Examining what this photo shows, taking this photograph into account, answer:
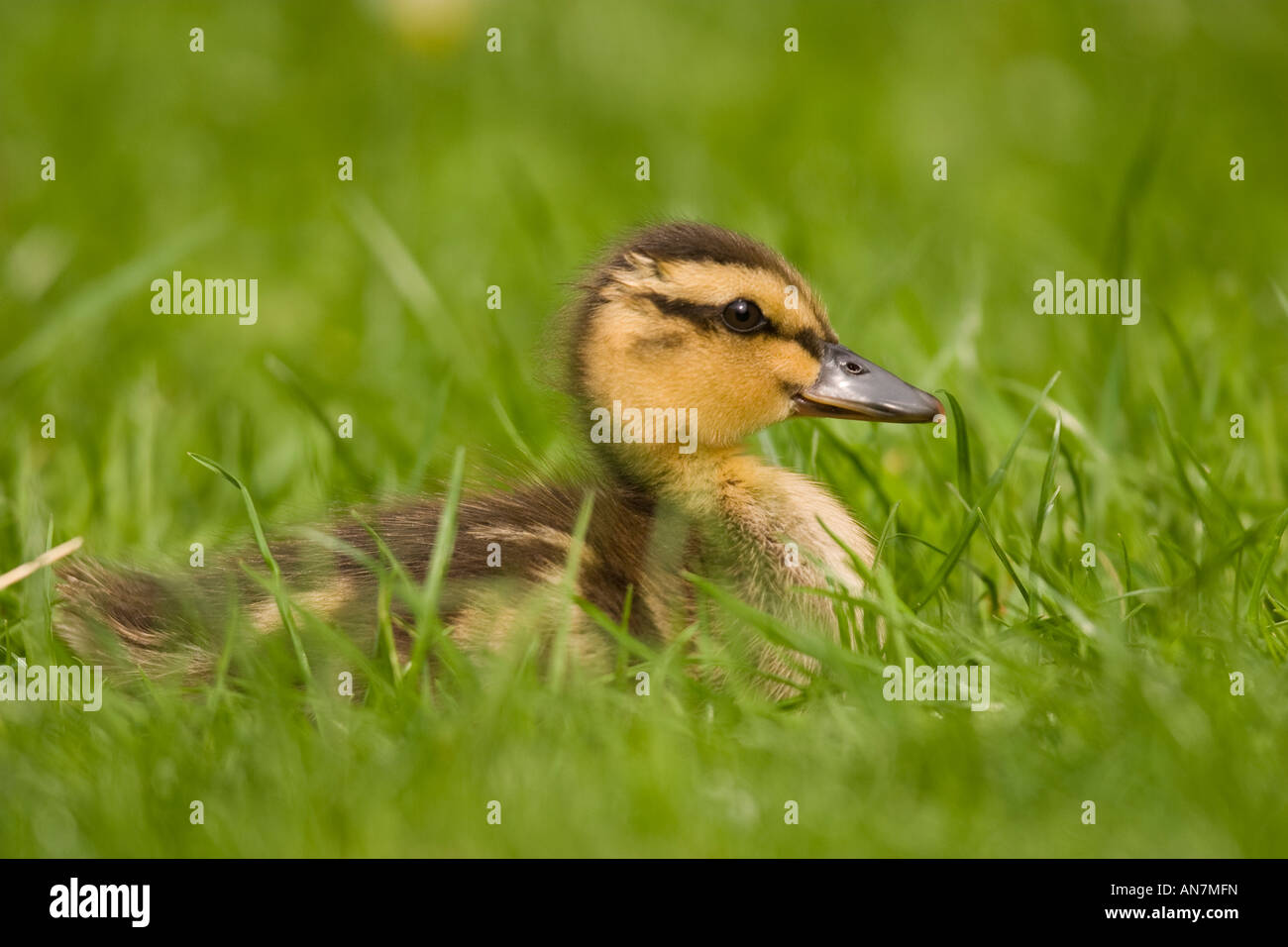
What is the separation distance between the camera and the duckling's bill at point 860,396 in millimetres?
3229

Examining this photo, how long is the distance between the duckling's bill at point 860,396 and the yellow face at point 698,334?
7 centimetres

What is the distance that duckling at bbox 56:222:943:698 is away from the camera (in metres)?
2.85

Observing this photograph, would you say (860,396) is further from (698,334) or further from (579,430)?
(579,430)

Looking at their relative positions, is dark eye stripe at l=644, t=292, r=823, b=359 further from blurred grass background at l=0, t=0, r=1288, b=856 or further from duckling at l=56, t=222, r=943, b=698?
blurred grass background at l=0, t=0, r=1288, b=856

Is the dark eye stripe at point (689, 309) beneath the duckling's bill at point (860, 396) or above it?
above

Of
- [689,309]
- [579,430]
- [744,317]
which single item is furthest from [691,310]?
[579,430]

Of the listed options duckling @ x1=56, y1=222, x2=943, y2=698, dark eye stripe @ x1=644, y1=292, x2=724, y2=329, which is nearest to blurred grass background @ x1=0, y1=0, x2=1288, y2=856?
duckling @ x1=56, y1=222, x2=943, y2=698

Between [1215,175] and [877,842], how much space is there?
4.48 meters

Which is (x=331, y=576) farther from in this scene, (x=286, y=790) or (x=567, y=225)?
(x=567, y=225)

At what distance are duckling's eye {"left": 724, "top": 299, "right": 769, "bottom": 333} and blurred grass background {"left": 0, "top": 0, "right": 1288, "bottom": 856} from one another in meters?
0.39

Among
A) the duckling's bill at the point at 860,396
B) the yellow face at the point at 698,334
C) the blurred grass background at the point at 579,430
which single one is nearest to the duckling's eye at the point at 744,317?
the yellow face at the point at 698,334

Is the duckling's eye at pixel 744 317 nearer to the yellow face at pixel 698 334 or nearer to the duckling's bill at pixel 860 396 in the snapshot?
the yellow face at pixel 698 334

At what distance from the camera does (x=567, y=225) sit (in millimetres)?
5477
